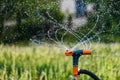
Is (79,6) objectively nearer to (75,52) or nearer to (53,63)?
(53,63)

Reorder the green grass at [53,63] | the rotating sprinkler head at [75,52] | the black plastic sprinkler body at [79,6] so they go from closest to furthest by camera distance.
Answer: the rotating sprinkler head at [75,52], the green grass at [53,63], the black plastic sprinkler body at [79,6]

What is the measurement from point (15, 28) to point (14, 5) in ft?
5.89

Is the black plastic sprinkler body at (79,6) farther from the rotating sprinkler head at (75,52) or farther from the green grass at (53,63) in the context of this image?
the rotating sprinkler head at (75,52)

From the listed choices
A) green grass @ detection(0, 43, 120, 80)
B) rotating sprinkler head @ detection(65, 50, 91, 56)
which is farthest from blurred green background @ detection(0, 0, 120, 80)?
rotating sprinkler head @ detection(65, 50, 91, 56)

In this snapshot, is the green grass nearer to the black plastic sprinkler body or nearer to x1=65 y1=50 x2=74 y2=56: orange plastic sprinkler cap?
the black plastic sprinkler body

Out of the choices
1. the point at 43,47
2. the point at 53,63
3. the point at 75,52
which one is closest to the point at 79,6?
the point at 43,47

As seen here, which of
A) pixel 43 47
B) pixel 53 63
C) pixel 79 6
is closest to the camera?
pixel 53 63

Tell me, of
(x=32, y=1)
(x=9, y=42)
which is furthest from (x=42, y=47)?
(x=9, y=42)

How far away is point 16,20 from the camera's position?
15344 mm

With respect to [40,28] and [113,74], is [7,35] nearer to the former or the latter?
[40,28]

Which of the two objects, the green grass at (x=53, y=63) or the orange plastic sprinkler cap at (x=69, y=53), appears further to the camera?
the green grass at (x=53, y=63)

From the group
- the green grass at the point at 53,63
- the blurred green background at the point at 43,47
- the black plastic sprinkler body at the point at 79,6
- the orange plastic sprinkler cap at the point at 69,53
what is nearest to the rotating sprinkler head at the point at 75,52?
the orange plastic sprinkler cap at the point at 69,53

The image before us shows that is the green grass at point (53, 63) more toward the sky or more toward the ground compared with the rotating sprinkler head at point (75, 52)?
more toward the ground

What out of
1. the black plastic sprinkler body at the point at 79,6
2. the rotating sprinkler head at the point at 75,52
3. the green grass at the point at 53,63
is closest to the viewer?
the rotating sprinkler head at the point at 75,52
